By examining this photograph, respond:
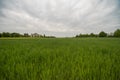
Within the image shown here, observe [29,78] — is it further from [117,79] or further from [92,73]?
[117,79]

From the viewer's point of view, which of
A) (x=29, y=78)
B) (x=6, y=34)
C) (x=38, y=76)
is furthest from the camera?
(x=6, y=34)

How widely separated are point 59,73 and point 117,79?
1.18 m

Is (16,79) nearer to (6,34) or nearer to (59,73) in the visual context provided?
(59,73)

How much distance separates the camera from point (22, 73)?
2045 mm

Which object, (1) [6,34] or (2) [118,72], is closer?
(2) [118,72]

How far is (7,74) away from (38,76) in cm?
71

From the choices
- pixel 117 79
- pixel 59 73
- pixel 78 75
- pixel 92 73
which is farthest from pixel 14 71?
pixel 117 79

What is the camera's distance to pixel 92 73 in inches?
83.0

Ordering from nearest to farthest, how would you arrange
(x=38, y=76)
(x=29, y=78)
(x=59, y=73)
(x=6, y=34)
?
(x=29, y=78) < (x=38, y=76) < (x=59, y=73) < (x=6, y=34)

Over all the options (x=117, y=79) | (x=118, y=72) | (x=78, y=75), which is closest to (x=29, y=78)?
(x=78, y=75)

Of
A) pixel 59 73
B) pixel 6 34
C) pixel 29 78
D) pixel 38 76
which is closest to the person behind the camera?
pixel 29 78

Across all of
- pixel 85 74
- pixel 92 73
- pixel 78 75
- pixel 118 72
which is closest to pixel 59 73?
pixel 78 75

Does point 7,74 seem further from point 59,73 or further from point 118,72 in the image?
point 118,72

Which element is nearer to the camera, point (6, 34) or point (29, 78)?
point (29, 78)
